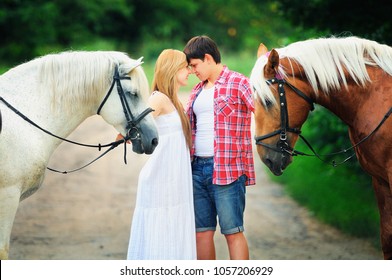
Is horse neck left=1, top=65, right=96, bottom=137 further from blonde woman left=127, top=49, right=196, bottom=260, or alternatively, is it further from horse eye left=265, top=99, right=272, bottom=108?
horse eye left=265, top=99, right=272, bottom=108

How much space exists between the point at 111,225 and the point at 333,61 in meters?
4.44

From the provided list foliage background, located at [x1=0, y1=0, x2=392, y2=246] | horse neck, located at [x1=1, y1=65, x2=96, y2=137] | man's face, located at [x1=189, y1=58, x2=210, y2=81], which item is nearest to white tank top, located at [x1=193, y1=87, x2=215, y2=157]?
man's face, located at [x1=189, y1=58, x2=210, y2=81]

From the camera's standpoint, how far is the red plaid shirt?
14.5 ft

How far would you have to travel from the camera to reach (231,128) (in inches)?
175

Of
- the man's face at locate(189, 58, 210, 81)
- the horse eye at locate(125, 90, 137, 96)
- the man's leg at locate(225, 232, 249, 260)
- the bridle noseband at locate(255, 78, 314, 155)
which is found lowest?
the man's leg at locate(225, 232, 249, 260)

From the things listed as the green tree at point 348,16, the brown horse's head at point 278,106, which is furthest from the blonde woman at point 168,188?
the green tree at point 348,16

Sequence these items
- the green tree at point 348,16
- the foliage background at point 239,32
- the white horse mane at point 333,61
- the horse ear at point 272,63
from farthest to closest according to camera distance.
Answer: the foliage background at point 239,32 < the green tree at point 348,16 < the white horse mane at point 333,61 < the horse ear at point 272,63

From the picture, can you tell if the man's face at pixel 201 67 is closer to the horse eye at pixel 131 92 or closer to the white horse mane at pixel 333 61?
the white horse mane at pixel 333 61

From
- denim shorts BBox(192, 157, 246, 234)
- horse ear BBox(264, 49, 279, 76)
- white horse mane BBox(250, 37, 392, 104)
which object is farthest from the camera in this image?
denim shorts BBox(192, 157, 246, 234)

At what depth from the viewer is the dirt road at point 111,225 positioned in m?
6.77

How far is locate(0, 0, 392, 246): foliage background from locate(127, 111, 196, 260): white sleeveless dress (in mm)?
1123

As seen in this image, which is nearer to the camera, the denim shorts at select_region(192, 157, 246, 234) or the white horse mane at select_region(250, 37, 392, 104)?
the white horse mane at select_region(250, 37, 392, 104)

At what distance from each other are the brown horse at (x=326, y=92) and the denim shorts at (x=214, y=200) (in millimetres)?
338

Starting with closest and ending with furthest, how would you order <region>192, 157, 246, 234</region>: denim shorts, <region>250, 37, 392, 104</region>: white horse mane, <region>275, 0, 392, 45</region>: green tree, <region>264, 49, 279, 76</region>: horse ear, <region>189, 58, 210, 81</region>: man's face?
<region>264, 49, 279, 76</region>: horse ear
<region>250, 37, 392, 104</region>: white horse mane
<region>192, 157, 246, 234</region>: denim shorts
<region>189, 58, 210, 81</region>: man's face
<region>275, 0, 392, 45</region>: green tree
